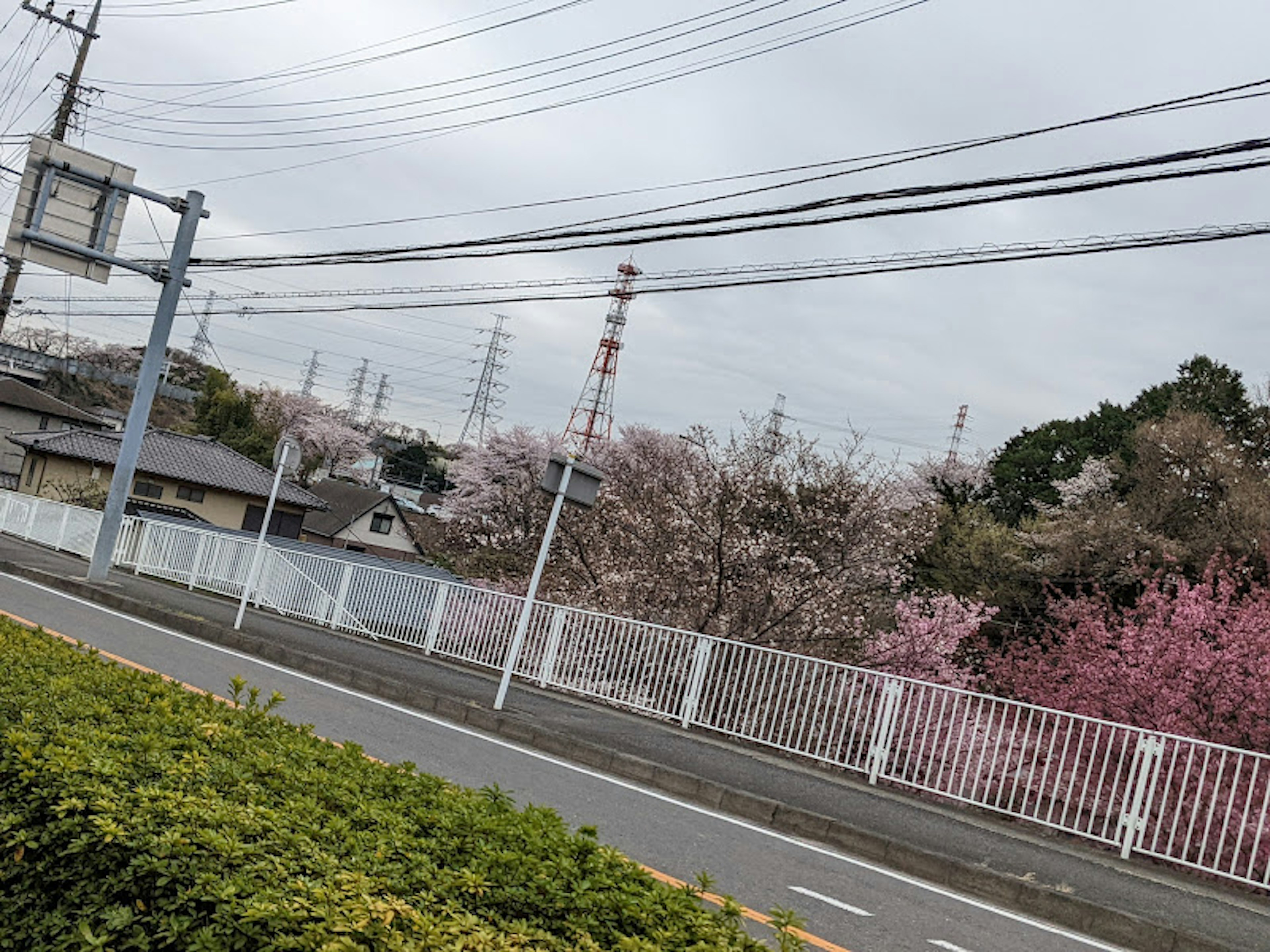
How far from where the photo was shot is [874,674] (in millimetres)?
10922

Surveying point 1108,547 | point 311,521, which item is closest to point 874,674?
point 1108,547

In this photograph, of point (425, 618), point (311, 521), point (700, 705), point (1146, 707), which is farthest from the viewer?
point (311, 521)

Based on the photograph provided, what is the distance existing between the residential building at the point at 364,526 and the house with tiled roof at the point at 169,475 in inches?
382

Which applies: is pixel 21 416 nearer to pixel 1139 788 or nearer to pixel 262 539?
pixel 262 539

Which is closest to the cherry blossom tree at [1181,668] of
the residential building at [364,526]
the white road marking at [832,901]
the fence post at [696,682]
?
the fence post at [696,682]

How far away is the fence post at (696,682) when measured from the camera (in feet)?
41.2

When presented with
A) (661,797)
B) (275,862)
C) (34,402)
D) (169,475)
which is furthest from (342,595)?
(34,402)

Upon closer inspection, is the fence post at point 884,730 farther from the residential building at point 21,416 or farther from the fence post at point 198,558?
the residential building at point 21,416

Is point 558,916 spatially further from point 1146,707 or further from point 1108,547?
point 1108,547

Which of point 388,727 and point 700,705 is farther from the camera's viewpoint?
point 700,705

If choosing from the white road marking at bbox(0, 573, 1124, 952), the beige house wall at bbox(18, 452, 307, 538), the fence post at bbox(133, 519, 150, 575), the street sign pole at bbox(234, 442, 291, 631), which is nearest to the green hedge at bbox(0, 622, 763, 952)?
the white road marking at bbox(0, 573, 1124, 952)

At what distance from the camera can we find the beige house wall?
42500mm

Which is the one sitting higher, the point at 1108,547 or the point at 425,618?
the point at 1108,547

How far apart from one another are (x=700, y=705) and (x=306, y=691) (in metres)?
4.26
